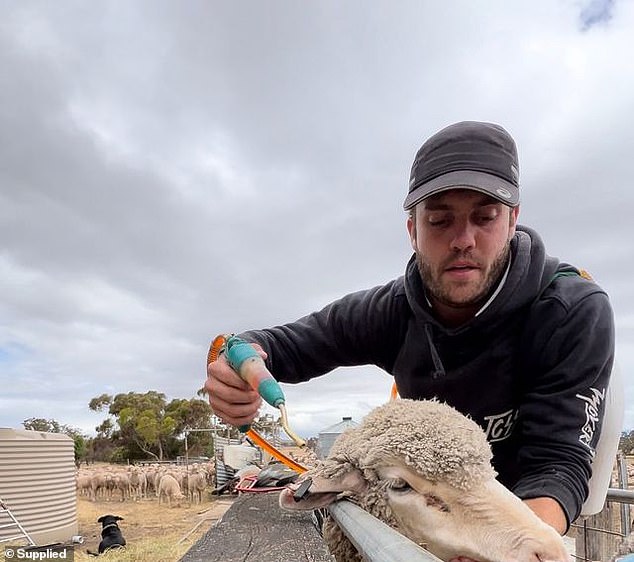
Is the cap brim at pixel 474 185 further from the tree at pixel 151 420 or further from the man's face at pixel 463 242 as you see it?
the tree at pixel 151 420

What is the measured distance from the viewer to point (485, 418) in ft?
6.28

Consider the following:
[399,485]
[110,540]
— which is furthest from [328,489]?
[110,540]

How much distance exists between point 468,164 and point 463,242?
0.23 m

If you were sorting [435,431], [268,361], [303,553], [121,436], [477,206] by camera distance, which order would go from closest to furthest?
[435,431] → [477,206] → [303,553] → [268,361] → [121,436]

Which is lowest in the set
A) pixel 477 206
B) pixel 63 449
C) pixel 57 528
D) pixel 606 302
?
pixel 57 528

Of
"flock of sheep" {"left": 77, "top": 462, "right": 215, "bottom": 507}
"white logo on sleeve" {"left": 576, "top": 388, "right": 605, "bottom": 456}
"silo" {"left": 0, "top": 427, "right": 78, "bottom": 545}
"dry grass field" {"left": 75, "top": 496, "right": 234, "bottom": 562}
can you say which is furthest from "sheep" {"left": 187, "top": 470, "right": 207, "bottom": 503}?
"white logo on sleeve" {"left": 576, "top": 388, "right": 605, "bottom": 456}

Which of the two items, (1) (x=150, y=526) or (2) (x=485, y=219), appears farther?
(1) (x=150, y=526)

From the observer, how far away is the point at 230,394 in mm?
1828

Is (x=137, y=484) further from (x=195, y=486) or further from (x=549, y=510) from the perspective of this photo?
(x=549, y=510)

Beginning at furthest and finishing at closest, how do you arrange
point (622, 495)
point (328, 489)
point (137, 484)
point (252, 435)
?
point (137, 484)
point (622, 495)
point (252, 435)
point (328, 489)

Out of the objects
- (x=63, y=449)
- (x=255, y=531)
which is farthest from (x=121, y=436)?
(x=255, y=531)

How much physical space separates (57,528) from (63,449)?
231 cm

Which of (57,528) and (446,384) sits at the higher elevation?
(446,384)

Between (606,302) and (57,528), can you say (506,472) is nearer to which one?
(606,302)
